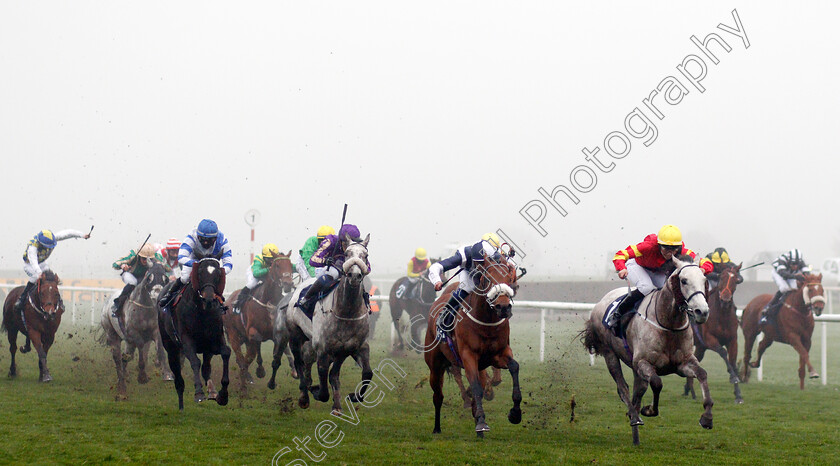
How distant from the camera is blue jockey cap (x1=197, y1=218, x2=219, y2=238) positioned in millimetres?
A: 7555

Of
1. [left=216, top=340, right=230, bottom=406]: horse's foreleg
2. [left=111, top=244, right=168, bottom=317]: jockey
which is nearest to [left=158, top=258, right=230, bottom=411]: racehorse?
[left=216, top=340, right=230, bottom=406]: horse's foreleg

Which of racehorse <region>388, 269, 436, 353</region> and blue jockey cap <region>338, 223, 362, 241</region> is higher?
blue jockey cap <region>338, 223, 362, 241</region>

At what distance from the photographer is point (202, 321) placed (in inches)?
298

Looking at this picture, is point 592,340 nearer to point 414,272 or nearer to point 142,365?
point 142,365

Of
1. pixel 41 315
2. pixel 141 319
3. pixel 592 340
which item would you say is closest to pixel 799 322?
pixel 592 340

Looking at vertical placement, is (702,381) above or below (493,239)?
below

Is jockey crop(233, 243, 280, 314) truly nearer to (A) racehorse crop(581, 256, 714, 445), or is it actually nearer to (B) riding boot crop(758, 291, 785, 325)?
(A) racehorse crop(581, 256, 714, 445)

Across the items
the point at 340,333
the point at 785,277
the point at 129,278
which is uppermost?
the point at 785,277

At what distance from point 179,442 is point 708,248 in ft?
198

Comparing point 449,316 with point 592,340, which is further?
point 592,340

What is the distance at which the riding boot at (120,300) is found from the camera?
977 cm

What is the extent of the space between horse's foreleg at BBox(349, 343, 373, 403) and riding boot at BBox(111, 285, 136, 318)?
3.74 metres

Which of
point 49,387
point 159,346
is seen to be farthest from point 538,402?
point 49,387

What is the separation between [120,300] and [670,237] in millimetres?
6790
